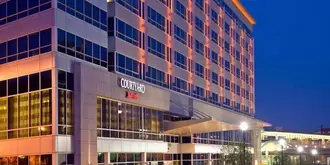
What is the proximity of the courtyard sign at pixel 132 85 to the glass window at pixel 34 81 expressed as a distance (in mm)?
7503

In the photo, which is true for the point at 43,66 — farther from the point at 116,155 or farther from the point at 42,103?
the point at 116,155

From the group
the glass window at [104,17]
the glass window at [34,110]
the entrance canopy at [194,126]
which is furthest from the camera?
the entrance canopy at [194,126]

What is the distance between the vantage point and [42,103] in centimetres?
3534

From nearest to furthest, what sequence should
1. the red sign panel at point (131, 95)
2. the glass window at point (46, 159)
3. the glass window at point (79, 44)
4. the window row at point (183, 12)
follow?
1. the glass window at point (46, 159)
2. the glass window at point (79, 44)
3. the red sign panel at point (131, 95)
4. the window row at point (183, 12)

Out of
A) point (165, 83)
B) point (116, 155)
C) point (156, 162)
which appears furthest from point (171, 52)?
point (116, 155)

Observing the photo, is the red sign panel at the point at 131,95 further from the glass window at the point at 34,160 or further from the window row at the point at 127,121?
the glass window at the point at 34,160

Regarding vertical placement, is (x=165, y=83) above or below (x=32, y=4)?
below

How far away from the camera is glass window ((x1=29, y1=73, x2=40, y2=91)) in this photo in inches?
1412

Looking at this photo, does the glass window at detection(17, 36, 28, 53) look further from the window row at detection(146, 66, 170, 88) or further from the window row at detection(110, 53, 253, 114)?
the window row at detection(146, 66, 170, 88)

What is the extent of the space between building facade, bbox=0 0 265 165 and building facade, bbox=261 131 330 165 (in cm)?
2819

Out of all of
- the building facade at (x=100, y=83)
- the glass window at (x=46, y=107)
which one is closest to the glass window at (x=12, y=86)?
the building facade at (x=100, y=83)

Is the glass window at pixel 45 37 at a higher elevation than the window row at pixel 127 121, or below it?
higher

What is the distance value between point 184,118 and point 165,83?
16.5 ft

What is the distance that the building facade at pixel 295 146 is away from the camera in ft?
304
